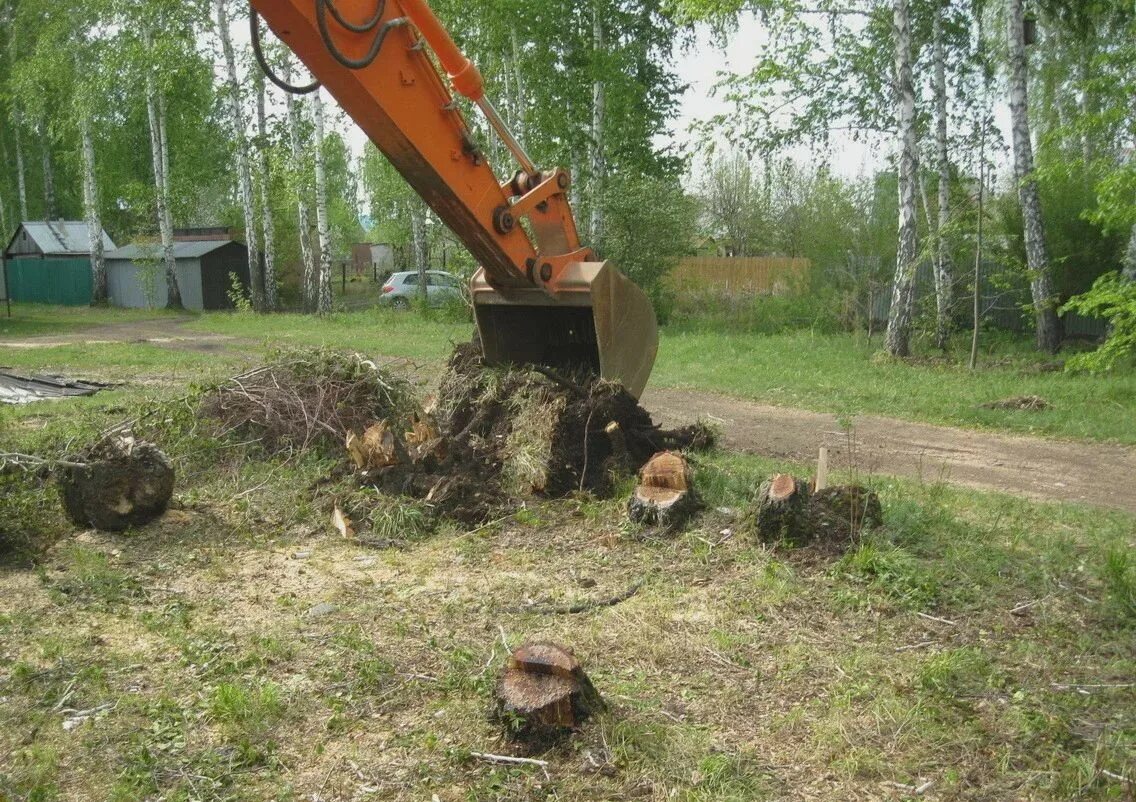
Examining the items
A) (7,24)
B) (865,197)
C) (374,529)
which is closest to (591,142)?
(865,197)

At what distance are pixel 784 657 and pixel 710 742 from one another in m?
0.81

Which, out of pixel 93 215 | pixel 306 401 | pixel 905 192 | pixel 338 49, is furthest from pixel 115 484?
pixel 93 215

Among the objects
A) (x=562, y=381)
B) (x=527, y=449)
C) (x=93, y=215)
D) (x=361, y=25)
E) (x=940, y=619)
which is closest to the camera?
(x=940, y=619)

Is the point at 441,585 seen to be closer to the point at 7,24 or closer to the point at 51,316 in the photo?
the point at 51,316

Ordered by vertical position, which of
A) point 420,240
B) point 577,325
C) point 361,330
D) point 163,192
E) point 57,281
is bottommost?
point 361,330

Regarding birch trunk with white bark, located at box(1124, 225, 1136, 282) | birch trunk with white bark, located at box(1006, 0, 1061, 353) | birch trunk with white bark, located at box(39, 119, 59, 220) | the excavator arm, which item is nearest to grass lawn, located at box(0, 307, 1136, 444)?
birch trunk with white bark, located at box(1006, 0, 1061, 353)

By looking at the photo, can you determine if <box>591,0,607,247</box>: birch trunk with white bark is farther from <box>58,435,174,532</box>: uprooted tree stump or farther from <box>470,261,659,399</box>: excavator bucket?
<box>58,435,174,532</box>: uprooted tree stump

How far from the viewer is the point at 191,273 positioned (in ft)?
110

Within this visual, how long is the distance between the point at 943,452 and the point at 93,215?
31.3m

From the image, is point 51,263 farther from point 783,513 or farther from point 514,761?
point 514,761

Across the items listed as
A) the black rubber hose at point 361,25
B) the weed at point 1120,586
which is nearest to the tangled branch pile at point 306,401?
the black rubber hose at point 361,25

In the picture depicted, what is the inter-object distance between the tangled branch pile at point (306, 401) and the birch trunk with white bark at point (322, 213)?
1666 cm

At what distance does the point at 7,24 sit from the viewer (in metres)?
35.7

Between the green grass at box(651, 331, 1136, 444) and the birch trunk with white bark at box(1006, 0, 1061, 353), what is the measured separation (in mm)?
1013
